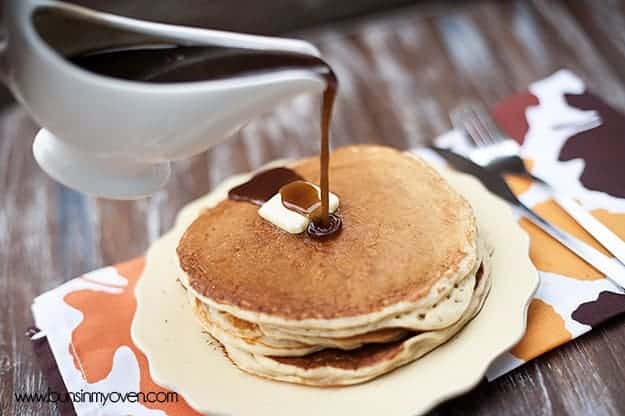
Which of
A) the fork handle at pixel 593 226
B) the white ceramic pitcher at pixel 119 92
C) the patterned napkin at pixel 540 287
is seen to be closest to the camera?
the white ceramic pitcher at pixel 119 92

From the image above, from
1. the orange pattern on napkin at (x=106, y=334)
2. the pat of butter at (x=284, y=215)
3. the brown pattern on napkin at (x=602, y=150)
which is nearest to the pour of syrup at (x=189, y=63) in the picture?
the pat of butter at (x=284, y=215)

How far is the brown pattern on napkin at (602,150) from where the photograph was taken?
145 centimetres

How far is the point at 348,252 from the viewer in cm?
118

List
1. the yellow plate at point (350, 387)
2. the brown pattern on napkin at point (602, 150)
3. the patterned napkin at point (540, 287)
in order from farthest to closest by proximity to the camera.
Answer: the brown pattern on napkin at point (602, 150), the patterned napkin at point (540, 287), the yellow plate at point (350, 387)

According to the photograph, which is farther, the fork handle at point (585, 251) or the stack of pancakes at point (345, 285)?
the fork handle at point (585, 251)

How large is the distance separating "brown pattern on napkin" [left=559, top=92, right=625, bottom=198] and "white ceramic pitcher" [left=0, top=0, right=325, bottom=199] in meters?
0.67

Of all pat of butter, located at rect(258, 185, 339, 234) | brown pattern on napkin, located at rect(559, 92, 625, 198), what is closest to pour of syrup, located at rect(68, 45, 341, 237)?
pat of butter, located at rect(258, 185, 339, 234)

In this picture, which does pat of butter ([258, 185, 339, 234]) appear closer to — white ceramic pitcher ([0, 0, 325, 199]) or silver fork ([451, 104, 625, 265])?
white ceramic pitcher ([0, 0, 325, 199])

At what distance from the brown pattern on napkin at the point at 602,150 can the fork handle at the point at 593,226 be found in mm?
57

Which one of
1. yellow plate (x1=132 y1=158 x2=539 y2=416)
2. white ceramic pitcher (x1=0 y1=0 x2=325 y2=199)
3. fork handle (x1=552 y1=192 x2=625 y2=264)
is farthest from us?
fork handle (x1=552 y1=192 x2=625 y2=264)

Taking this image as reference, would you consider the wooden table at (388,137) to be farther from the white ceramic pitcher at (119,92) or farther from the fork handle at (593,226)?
the white ceramic pitcher at (119,92)

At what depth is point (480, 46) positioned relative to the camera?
2057 millimetres

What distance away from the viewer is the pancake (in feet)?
3.61

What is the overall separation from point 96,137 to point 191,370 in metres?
0.38
